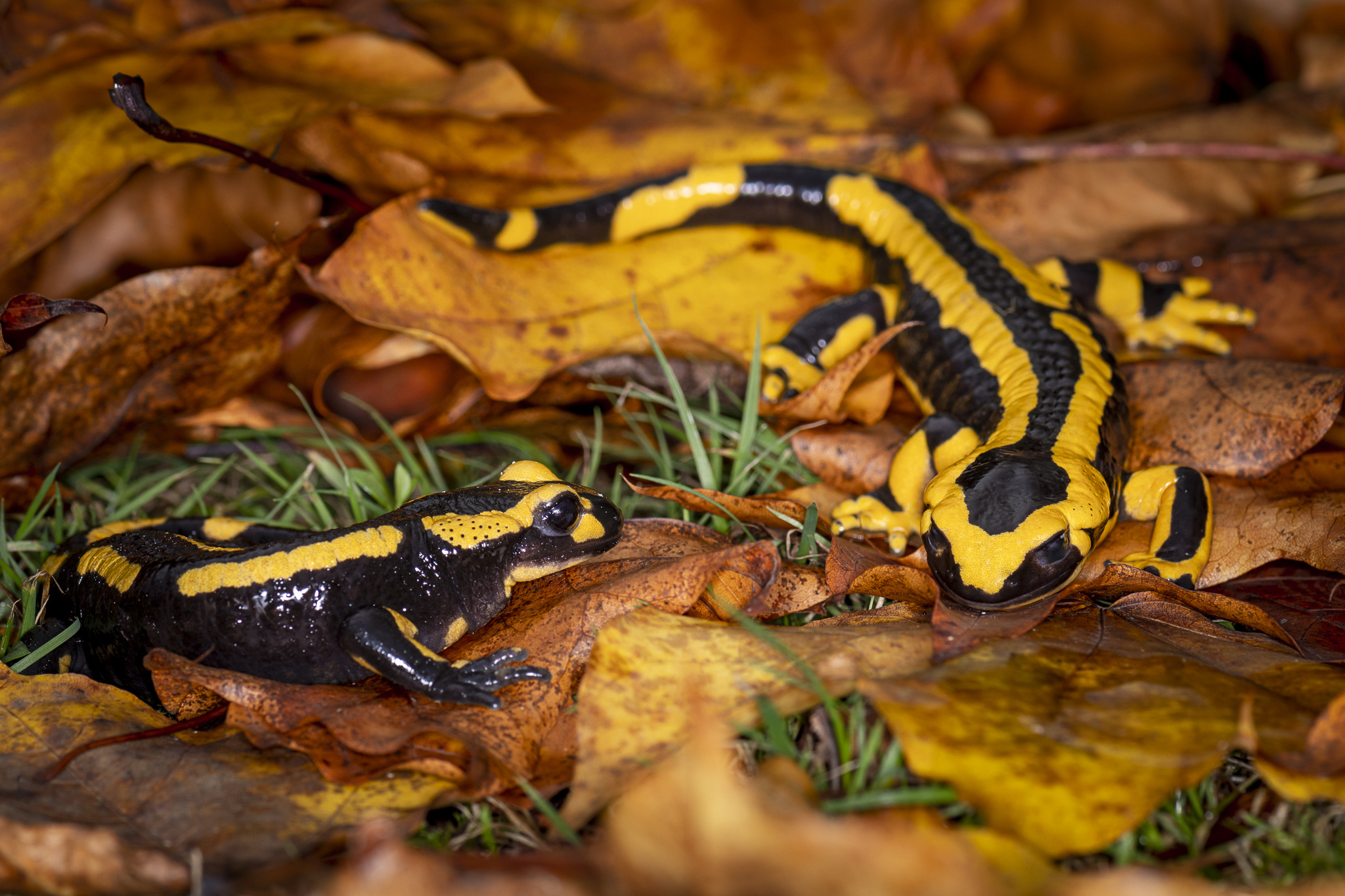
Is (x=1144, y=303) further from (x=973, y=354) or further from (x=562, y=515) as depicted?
(x=562, y=515)

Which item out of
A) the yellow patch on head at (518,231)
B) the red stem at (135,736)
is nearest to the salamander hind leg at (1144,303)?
the yellow patch on head at (518,231)

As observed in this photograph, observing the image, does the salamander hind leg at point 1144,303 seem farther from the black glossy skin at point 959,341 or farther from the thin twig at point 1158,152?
the thin twig at point 1158,152

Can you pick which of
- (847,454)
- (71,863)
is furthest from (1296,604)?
(71,863)

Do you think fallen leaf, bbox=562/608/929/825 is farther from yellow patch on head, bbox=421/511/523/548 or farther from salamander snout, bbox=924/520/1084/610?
yellow patch on head, bbox=421/511/523/548

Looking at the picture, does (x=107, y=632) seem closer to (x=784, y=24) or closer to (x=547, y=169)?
(x=547, y=169)

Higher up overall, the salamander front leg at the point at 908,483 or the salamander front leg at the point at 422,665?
the salamander front leg at the point at 908,483

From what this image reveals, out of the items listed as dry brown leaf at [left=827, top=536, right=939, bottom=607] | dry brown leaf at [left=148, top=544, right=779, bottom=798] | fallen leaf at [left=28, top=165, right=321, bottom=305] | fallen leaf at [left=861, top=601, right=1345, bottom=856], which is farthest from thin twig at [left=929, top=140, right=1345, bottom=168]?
fallen leaf at [left=28, top=165, right=321, bottom=305]
